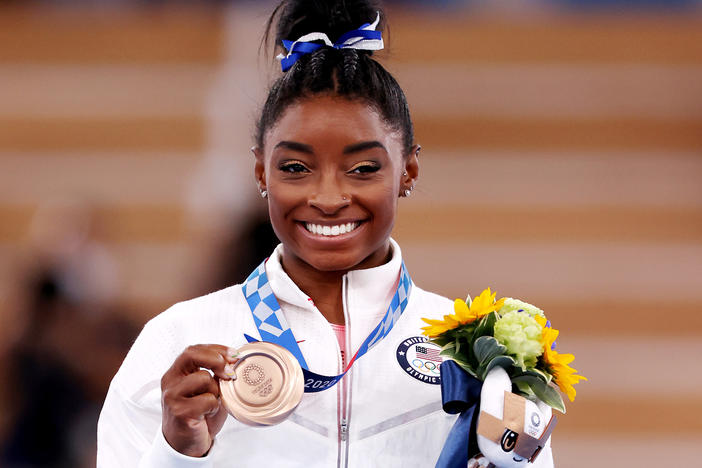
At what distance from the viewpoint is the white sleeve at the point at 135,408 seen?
207cm

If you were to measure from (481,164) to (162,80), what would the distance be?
1.61 metres

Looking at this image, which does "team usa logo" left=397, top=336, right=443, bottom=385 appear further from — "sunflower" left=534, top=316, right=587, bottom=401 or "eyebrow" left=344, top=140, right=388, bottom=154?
"eyebrow" left=344, top=140, right=388, bottom=154

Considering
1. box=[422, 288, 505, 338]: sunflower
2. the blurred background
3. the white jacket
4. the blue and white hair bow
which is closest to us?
box=[422, 288, 505, 338]: sunflower

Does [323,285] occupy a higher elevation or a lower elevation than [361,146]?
lower

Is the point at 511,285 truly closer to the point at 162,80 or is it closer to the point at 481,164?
the point at 481,164

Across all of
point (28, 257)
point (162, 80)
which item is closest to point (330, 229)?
point (28, 257)

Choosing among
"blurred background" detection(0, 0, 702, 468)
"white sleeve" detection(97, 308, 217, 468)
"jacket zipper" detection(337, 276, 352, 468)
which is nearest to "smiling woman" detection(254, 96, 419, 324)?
"jacket zipper" detection(337, 276, 352, 468)

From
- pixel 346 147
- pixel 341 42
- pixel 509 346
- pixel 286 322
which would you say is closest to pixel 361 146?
pixel 346 147

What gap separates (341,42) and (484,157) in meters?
3.09

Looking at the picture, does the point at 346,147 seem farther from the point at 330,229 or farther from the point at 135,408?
the point at 135,408

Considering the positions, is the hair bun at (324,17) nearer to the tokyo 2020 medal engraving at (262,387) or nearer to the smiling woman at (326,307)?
the smiling woman at (326,307)

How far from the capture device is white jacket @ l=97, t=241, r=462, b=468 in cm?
205

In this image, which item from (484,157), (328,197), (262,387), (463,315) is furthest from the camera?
(484,157)

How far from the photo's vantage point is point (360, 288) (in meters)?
2.18
